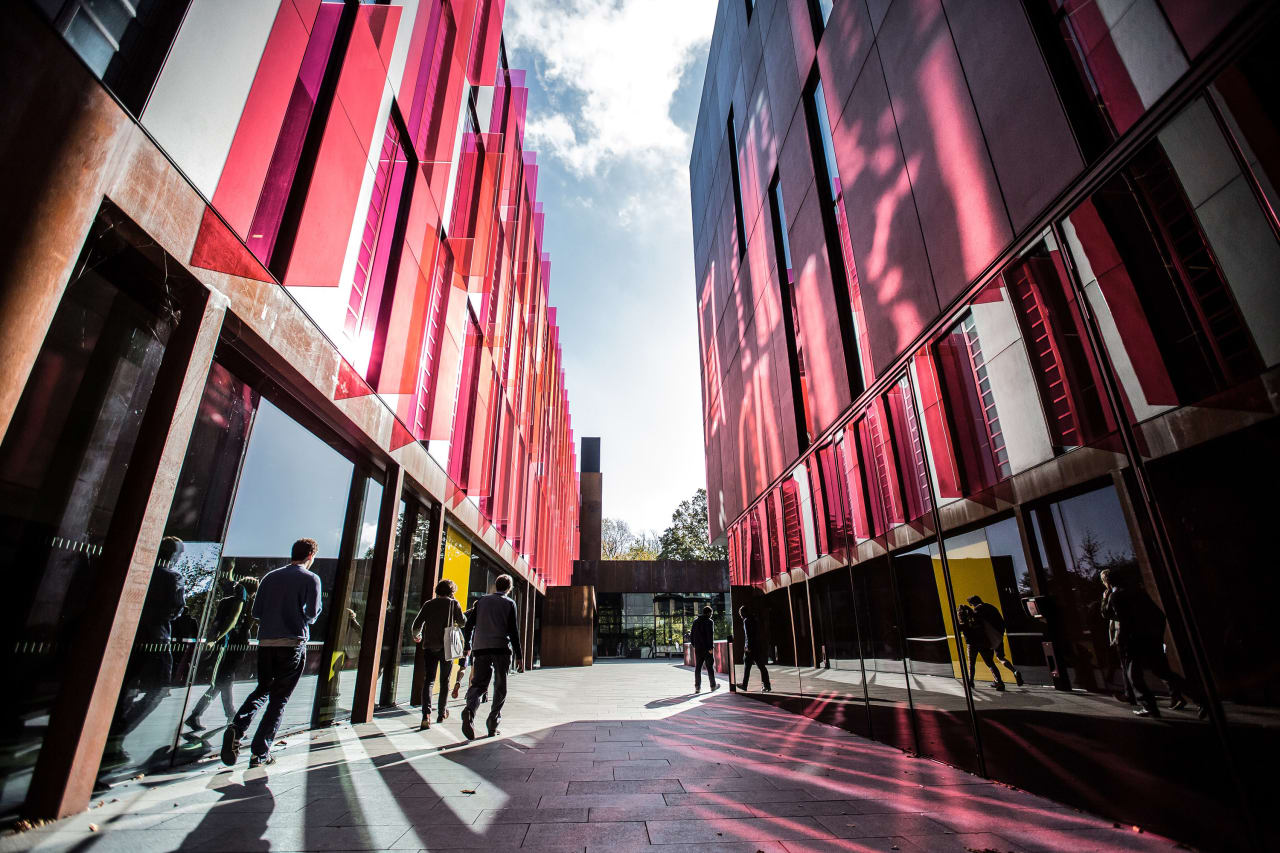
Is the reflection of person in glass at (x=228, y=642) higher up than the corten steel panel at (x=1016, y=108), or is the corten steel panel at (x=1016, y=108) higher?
the corten steel panel at (x=1016, y=108)

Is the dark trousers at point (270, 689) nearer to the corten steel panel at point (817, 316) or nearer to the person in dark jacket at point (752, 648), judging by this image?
the corten steel panel at point (817, 316)

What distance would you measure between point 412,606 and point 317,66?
7.41m

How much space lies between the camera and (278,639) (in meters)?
4.69

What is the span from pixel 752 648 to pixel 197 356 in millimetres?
10486

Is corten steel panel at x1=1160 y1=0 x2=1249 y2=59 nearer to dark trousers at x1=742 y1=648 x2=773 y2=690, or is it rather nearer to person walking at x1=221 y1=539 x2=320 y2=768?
person walking at x1=221 y1=539 x2=320 y2=768

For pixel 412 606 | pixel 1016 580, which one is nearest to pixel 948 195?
pixel 1016 580

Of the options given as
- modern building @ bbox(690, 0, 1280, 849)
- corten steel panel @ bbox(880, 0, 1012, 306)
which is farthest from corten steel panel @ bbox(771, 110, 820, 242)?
corten steel panel @ bbox(880, 0, 1012, 306)

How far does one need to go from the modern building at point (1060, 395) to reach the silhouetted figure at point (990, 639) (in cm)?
5

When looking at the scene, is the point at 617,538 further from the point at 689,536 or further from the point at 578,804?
the point at 578,804

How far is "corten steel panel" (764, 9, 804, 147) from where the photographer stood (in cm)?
967

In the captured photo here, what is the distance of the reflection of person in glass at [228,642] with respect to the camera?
4473 millimetres

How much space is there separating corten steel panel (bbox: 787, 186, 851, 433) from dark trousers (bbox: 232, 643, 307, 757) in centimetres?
670

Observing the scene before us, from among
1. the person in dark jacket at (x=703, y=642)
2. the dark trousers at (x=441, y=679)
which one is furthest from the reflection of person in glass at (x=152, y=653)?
the person in dark jacket at (x=703, y=642)

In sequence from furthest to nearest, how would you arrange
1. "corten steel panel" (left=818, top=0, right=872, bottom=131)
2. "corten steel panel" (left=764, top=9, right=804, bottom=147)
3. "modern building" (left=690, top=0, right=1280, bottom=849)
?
1. "corten steel panel" (left=764, top=9, right=804, bottom=147)
2. "corten steel panel" (left=818, top=0, right=872, bottom=131)
3. "modern building" (left=690, top=0, right=1280, bottom=849)
